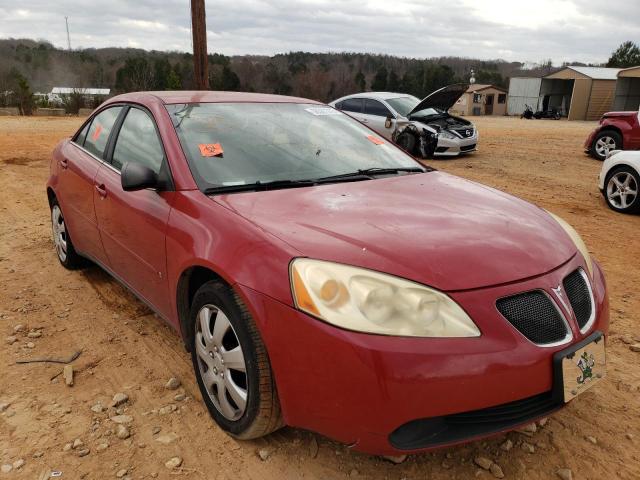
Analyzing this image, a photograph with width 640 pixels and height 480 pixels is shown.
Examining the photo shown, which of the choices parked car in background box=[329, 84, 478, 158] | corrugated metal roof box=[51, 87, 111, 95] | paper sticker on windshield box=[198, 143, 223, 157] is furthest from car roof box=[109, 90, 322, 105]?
corrugated metal roof box=[51, 87, 111, 95]

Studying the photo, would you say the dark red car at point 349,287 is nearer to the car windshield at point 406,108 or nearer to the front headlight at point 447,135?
the front headlight at point 447,135

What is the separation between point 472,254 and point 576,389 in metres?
0.63

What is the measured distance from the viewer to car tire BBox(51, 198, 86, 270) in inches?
166

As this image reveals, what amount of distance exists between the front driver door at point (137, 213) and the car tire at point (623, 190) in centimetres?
613

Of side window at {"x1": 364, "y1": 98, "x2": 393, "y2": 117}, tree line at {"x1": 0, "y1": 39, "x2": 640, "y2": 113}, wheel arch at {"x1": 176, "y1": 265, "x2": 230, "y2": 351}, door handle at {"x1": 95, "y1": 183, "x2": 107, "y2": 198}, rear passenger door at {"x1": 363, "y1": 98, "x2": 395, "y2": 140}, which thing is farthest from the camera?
tree line at {"x1": 0, "y1": 39, "x2": 640, "y2": 113}

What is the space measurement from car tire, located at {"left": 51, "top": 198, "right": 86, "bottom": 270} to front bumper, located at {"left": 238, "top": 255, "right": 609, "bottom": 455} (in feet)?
9.71

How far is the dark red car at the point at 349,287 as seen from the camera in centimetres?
172

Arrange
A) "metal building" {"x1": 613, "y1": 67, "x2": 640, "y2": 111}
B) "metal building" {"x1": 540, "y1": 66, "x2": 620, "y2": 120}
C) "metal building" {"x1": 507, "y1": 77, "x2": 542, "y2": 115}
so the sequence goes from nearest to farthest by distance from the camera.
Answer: "metal building" {"x1": 613, "y1": 67, "x2": 640, "y2": 111}, "metal building" {"x1": 540, "y1": 66, "x2": 620, "y2": 120}, "metal building" {"x1": 507, "y1": 77, "x2": 542, "y2": 115}

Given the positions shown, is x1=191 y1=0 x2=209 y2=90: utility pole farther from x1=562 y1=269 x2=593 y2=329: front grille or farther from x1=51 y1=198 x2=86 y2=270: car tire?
x1=562 y1=269 x2=593 y2=329: front grille

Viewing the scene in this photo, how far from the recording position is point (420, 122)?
37.8 ft

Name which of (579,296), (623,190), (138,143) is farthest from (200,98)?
(623,190)

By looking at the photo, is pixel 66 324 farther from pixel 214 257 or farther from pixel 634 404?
pixel 634 404

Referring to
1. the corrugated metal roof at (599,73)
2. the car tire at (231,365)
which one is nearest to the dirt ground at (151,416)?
the car tire at (231,365)

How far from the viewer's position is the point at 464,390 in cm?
170
